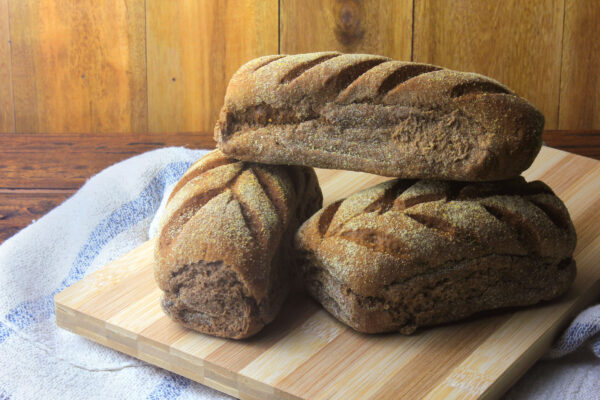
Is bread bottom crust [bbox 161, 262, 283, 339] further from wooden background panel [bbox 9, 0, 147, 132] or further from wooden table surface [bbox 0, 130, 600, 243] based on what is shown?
wooden background panel [bbox 9, 0, 147, 132]

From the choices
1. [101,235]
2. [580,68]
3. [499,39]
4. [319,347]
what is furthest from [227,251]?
[580,68]

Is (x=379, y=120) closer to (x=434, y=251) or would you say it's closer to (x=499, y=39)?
(x=434, y=251)

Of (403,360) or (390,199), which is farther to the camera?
(390,199)

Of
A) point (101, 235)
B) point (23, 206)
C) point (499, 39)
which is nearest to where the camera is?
point (101, 235)

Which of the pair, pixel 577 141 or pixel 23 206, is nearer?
pixel 23 206

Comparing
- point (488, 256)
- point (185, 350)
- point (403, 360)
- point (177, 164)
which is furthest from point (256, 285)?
point (177, 164)

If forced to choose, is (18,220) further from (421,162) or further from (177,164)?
(421,162)

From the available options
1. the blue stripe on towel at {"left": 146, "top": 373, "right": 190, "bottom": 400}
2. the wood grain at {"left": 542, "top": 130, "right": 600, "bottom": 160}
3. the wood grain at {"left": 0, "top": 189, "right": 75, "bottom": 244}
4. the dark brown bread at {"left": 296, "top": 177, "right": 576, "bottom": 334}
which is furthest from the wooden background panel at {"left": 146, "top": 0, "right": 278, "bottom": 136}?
the blue stripe on towel at {"left": 146, "top": 373, "right": 190, "bottom": 400}
